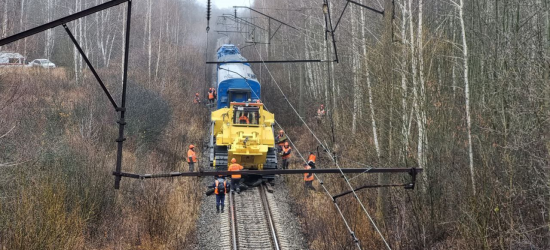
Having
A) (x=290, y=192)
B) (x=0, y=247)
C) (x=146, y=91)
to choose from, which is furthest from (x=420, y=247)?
(x=146, y=91)

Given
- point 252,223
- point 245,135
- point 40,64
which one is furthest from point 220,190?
point 40,64

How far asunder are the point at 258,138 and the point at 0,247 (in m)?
9.23

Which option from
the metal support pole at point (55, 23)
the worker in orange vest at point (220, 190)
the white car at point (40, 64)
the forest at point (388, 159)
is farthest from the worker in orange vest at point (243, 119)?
the white car at point (40, 64)

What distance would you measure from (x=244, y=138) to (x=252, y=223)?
3.53m

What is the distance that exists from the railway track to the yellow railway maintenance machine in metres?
1.13

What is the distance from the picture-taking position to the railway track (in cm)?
1217

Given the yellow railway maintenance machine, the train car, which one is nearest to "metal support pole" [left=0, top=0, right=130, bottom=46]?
the train car

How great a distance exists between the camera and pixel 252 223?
44.7 feet

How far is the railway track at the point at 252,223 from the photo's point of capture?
1217 cm

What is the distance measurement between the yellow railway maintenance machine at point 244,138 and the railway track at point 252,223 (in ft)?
3.70

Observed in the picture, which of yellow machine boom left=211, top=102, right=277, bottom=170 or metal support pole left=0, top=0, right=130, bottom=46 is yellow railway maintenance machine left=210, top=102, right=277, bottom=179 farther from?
metal support pole left=0, top=0, right=130, bottom=46

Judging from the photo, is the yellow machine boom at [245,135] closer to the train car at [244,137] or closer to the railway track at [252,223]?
the train car at [244,137]

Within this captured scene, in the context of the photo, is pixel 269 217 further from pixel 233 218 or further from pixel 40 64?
pixel 40 64

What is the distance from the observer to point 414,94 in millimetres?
12102
